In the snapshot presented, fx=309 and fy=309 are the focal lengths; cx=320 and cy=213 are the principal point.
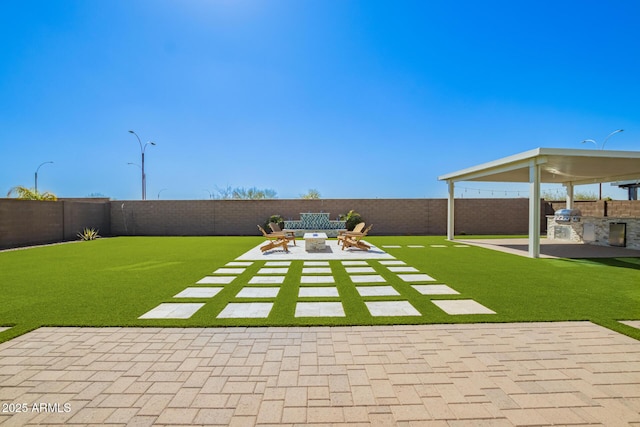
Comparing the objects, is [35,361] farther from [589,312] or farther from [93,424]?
[589,312]

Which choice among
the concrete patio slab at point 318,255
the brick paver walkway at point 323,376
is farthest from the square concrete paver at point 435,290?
the concrete patio slab at point 318,255

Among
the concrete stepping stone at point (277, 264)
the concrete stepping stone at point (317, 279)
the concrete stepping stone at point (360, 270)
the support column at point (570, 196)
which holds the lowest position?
the concrete stepping stone at point (277, 264)

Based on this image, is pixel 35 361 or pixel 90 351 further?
pixel 90 351

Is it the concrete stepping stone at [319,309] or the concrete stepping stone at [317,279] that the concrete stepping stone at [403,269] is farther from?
the concrete stepping stone at [319,309]

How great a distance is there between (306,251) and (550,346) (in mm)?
8242

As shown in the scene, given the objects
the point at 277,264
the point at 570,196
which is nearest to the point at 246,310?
the point at 277,264

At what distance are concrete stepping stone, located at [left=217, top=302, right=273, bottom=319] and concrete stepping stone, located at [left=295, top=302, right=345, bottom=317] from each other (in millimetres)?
458

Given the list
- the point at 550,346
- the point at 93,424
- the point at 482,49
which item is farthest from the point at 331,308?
the point at 482,49

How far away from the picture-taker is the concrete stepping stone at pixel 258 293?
5191 millimetres

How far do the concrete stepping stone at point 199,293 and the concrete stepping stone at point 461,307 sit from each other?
370 centimetres

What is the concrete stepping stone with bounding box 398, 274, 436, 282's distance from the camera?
6398mm

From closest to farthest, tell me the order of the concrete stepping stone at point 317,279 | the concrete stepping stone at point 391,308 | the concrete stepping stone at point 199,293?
1. the concrete stepping stone at point 391,308
2. the concrete stepping stone at point 199,293
3. the concrete stepping stone at point 317,279

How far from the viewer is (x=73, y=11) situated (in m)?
10.5

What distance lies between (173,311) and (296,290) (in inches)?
80.3
